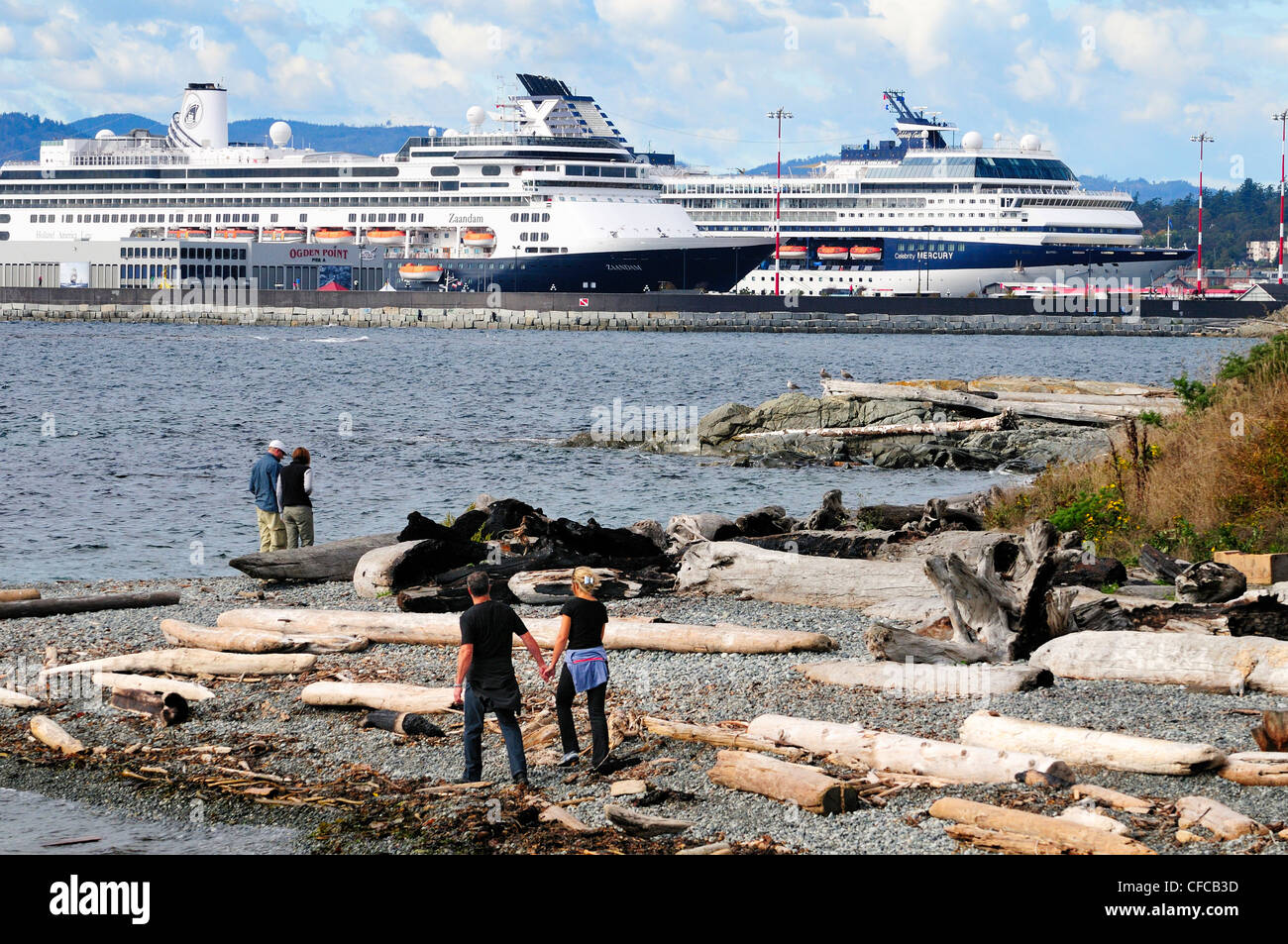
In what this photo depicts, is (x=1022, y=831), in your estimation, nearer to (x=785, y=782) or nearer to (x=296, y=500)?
(x=785, y=782)

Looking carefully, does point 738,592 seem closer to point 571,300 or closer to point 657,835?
point 657,835

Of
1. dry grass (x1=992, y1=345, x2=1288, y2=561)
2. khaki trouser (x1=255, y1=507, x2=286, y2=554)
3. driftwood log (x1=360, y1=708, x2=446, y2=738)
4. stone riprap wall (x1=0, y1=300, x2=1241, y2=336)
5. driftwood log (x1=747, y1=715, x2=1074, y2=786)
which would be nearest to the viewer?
driftwood log (x1=747, y1=715, x2=1074, y2=786)

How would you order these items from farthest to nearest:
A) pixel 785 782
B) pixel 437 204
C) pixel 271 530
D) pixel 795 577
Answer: pixel 437 204
pixel 271 530
pixel 795 577
pixel 785 782

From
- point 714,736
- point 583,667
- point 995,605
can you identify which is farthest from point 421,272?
point 714,736

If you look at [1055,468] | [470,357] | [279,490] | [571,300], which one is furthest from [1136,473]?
[571,300]

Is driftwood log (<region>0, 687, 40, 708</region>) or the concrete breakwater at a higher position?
the concrete breakwater

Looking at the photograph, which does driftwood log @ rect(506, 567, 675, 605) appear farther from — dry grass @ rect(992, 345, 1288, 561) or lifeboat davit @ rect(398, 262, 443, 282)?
lifeboat davit @ rect(398, 262, 443, 282)

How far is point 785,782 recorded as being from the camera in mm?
7926

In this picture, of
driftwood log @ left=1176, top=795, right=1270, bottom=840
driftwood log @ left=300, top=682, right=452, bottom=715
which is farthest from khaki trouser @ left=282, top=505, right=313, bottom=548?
driftwood log @ left=1176, top=795, right=1270, bottom=840

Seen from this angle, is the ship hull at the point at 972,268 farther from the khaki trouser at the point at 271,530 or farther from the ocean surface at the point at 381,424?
the khaki trouser at the point at 271,530

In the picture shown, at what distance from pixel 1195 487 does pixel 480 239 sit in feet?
288

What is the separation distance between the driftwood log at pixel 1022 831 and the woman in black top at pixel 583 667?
2.11m

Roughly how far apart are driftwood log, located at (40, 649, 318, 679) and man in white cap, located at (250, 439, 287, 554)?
5100 mm

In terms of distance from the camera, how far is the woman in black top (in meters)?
8.68
